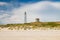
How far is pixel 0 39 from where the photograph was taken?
11531mm

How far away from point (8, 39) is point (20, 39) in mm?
808

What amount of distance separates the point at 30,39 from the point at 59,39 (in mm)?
1938

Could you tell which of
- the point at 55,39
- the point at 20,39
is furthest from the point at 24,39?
the point at 55,39

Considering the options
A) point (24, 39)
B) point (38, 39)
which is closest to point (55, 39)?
point (38, 39)

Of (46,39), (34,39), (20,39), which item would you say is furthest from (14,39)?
(46,39)

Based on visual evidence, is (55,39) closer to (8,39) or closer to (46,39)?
(46,39)

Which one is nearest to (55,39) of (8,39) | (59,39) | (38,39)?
(59,39)

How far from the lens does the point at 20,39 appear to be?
11.6 m

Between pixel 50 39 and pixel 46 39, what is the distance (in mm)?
267

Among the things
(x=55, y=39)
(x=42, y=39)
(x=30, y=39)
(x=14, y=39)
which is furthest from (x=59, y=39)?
(x=14, y=39)

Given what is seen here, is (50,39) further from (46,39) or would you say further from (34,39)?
(34,39)

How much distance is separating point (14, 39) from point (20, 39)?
1.32ft

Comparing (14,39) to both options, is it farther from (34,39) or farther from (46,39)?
(46,39)

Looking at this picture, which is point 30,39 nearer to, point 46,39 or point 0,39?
point 46,39
